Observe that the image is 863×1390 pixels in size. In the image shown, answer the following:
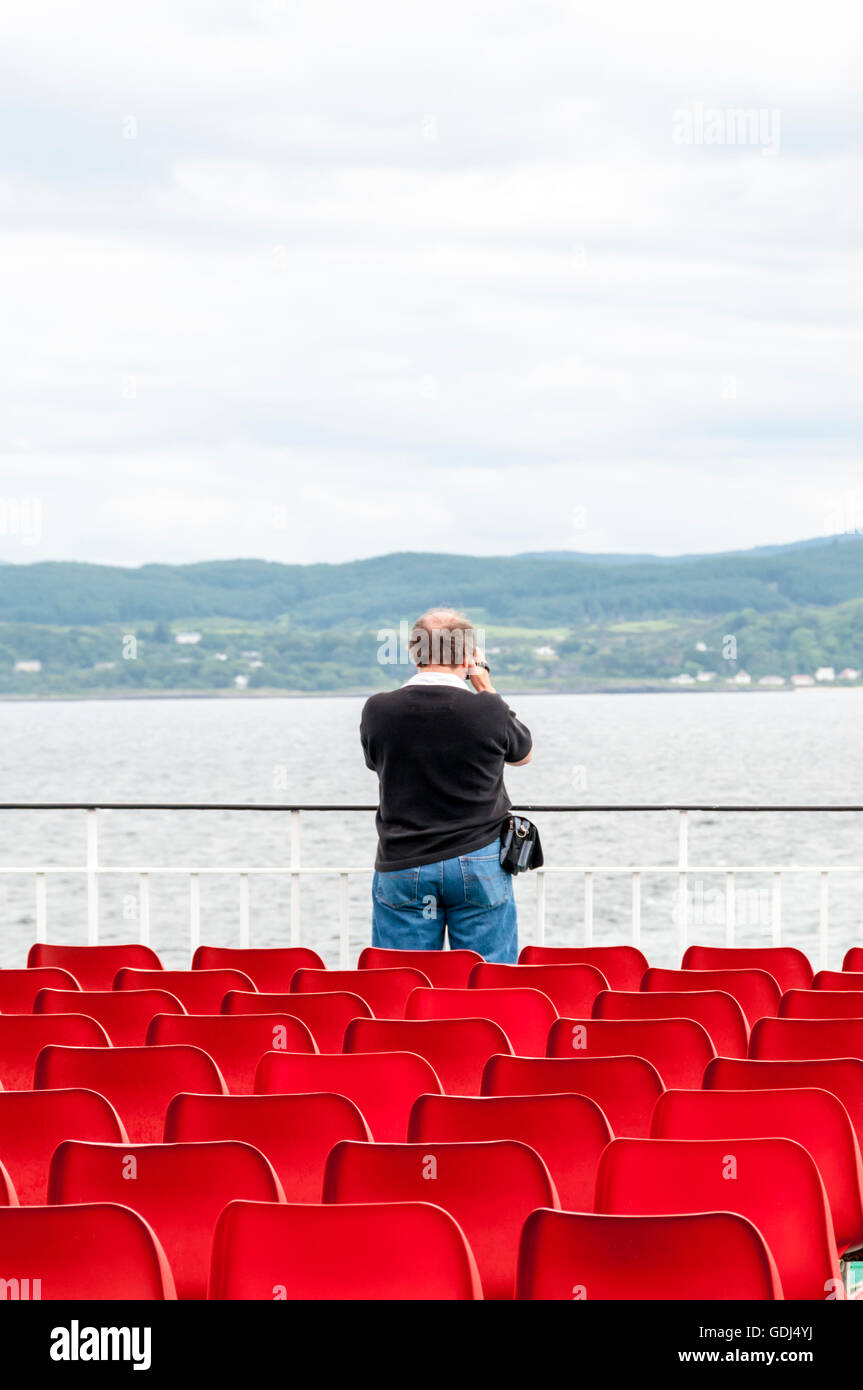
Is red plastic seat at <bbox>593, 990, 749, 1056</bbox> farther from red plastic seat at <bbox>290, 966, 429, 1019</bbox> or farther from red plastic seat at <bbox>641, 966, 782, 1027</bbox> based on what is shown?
red plastic seat at <bbox>290, 966, 429, 1019</bbox>

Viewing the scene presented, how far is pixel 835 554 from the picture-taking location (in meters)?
104

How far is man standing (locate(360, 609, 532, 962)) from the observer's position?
16.1ft

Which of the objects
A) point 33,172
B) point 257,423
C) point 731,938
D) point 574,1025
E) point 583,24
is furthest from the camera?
point 257,423

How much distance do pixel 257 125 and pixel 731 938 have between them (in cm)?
5064

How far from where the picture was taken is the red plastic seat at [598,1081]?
2.99 meters

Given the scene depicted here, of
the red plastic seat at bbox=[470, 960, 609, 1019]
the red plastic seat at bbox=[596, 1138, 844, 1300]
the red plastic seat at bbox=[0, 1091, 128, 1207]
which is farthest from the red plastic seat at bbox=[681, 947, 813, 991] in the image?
the red plastic seat at bbox=[0, 1091, 128, 1207]

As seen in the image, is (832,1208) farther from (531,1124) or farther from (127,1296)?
(127,1296)

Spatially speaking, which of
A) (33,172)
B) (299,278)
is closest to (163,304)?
(299,278)

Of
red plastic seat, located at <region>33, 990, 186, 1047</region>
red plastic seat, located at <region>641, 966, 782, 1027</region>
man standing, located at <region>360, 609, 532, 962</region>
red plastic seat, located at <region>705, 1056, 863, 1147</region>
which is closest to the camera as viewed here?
red plastic seat, located at <region>705, 1056, 863, 1147</region>

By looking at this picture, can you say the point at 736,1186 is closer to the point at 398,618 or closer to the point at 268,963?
the point at 268,963

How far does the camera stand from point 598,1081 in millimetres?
3006

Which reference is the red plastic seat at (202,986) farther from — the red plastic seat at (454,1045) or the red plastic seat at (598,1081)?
the red plastic seat at (598,1081)

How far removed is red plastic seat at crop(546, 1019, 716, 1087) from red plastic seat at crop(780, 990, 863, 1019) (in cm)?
48

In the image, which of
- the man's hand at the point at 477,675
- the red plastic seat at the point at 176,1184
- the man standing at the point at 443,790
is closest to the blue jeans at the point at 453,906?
the man standing at the point at 443,790
